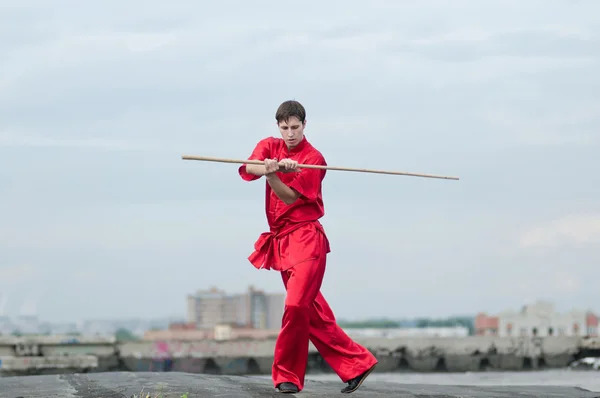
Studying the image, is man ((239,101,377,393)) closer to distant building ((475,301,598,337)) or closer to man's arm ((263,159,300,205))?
man's arm ((263,159,300,205))

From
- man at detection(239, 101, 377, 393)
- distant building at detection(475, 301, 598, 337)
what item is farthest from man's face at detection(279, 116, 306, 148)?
distant building at detection(475, 301, 598, 337)

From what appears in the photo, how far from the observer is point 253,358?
2458 centimetres

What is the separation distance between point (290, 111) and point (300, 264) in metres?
1.25

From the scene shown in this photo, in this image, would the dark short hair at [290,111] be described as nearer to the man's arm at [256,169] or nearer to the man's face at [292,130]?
the man's face at [292,130]

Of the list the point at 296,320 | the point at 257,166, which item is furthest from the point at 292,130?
the point at 296,320

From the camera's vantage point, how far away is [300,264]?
8523 mm

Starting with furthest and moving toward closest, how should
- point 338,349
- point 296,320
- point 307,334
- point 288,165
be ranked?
1. point 338,349
2. point 307,334
3. point 296,320
4. point 288,165

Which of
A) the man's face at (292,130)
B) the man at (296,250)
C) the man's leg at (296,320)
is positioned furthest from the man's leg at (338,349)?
the man's face at (292,130)

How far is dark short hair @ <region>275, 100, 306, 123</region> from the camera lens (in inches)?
344

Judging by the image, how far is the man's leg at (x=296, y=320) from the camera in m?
8.48

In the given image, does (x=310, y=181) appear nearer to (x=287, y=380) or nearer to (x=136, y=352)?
(x=287, y=380)

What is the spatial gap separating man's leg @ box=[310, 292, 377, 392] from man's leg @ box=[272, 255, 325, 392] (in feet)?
0.56

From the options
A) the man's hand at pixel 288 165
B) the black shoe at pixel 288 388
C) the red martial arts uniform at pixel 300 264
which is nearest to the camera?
the man's hand at pixel 288 165

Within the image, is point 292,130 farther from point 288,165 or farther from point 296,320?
point 296,320
